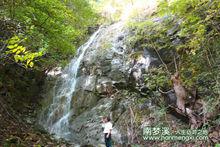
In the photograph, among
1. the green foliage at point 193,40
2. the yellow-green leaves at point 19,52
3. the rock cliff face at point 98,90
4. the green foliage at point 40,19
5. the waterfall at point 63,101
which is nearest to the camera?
the yellow-green leaves at point 19,52

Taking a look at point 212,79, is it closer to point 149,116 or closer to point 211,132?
point 211,132

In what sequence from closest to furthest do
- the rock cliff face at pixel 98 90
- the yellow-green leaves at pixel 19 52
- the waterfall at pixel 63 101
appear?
1. the yellow-green leaves at pixel 19 52
2. the rock cliff face at pixel 98 90
3. the waterfall at pixel 63 101

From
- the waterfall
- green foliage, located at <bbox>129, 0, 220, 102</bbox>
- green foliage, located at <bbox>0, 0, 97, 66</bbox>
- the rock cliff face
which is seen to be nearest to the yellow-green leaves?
green foliage, located at <bbox>0, 0, 97, 66</bbox>

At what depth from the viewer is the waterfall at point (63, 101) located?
11297 mm

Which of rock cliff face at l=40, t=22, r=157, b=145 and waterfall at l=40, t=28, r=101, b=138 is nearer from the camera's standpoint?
rock cliff face at l=40, t=22, r=157, b=145

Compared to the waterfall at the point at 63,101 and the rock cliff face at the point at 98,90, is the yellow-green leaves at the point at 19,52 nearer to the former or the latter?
the rock cliff face at the point at 98,90

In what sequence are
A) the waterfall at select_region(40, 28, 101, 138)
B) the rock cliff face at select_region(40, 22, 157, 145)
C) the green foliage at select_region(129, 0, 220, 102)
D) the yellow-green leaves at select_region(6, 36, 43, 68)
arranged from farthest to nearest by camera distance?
1. the waterfall at select_region(40, 28, 101, 138)
2. the rock cliff face at select_region(40, 22, 157, 145)
3. the green foliage at select_region(129, 0, 220, 102)
4. the yellow-green leaves at select_region(6, 36, 43, 68)

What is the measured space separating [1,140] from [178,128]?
16.8ft

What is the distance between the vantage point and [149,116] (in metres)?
9.34

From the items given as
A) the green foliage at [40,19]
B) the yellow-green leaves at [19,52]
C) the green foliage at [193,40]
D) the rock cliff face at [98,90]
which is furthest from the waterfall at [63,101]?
the yellow-green leaves at [19,52]

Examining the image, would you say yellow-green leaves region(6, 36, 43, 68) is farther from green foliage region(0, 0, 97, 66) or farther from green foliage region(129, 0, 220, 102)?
green foliage region(129, 0, 220, 102)

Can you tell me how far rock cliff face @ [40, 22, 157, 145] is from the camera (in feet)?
33.1

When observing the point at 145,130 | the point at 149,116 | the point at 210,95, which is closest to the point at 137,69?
the point at 149,116

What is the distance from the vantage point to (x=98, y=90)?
37.2 feet
